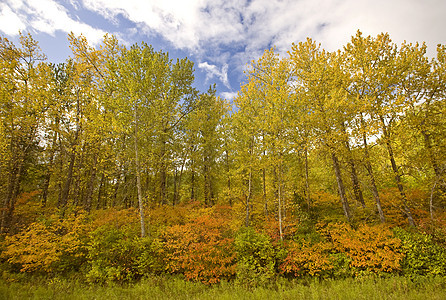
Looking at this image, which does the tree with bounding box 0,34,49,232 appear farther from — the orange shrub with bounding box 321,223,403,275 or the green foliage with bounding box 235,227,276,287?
the orange shrub with bounding box 321,223,403,275

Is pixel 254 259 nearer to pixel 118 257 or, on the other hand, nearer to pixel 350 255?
pixel 350 255

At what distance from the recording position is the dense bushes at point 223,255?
25.7ft

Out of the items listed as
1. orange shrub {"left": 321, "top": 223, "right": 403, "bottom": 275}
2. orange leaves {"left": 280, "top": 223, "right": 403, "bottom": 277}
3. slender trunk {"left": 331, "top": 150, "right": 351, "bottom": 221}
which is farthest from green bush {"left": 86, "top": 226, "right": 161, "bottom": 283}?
slender trunk {"left": 331, "top": 150, "right": 351, "bottom": 221}

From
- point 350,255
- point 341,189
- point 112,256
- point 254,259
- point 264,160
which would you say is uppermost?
point 264,160

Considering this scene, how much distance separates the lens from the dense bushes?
25.7 ft

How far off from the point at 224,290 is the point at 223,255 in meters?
1.96

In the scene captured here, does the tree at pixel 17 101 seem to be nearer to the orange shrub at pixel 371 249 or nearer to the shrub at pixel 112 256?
the shrub at pixel 112 256

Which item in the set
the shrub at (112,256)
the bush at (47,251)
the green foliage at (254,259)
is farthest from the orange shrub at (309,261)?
the bush at (47,251)

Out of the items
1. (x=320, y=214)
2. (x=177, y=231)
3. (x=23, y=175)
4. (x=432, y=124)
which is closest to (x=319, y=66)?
(x=432, y=124)

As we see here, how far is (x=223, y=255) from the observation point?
9078 millimetres

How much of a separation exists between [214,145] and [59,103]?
479 inches

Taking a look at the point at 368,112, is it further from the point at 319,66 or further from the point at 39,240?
the point at 39,240

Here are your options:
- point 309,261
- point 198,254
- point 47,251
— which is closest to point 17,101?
point 47,251

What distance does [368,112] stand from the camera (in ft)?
32.8
